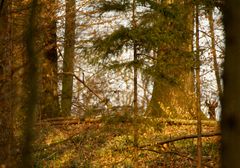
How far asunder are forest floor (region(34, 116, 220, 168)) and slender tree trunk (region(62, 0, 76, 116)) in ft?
5.42

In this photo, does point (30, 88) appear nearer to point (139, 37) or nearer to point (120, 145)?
point (139, 37)

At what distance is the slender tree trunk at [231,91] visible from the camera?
6.32 feet

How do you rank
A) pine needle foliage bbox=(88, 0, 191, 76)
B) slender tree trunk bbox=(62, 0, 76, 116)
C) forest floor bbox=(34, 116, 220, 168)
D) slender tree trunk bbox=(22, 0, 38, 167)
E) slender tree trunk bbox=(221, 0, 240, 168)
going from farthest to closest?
slender tree trunk bbox=(62, 0, 76, 116), forest floor bbox=(34, 116, 220, 168), pine needle foliage bbox=(88, 0, 191, 76), slender tree trunk bbox=(22, 0, 38, 167), slender tree trunk bbox=(221, 0, 240, 168)

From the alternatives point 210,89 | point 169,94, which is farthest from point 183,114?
point 210,89

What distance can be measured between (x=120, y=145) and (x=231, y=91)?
38.3 feet

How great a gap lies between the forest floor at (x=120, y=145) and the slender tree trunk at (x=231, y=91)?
7.35 metres

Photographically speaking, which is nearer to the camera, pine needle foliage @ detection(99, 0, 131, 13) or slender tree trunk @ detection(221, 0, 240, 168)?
slender tree trunk @ detection(221, 0, 240, 168)

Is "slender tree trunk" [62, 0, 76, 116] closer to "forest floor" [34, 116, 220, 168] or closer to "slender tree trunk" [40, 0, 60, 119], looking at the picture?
"slender tree trunk" [40, 0, 60, 119]

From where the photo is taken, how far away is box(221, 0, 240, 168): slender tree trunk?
1.93m

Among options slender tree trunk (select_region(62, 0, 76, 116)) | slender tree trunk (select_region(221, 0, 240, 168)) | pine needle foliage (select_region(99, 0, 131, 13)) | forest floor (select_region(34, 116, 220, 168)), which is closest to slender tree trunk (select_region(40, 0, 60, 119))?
slender tree trunk (select_region(62, 0, 76, 116))

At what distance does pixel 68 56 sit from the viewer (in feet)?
63.6

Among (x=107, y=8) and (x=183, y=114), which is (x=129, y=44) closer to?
(x=107, y=8)

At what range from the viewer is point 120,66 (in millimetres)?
9008

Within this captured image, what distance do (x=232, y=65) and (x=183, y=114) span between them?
44.0ft
